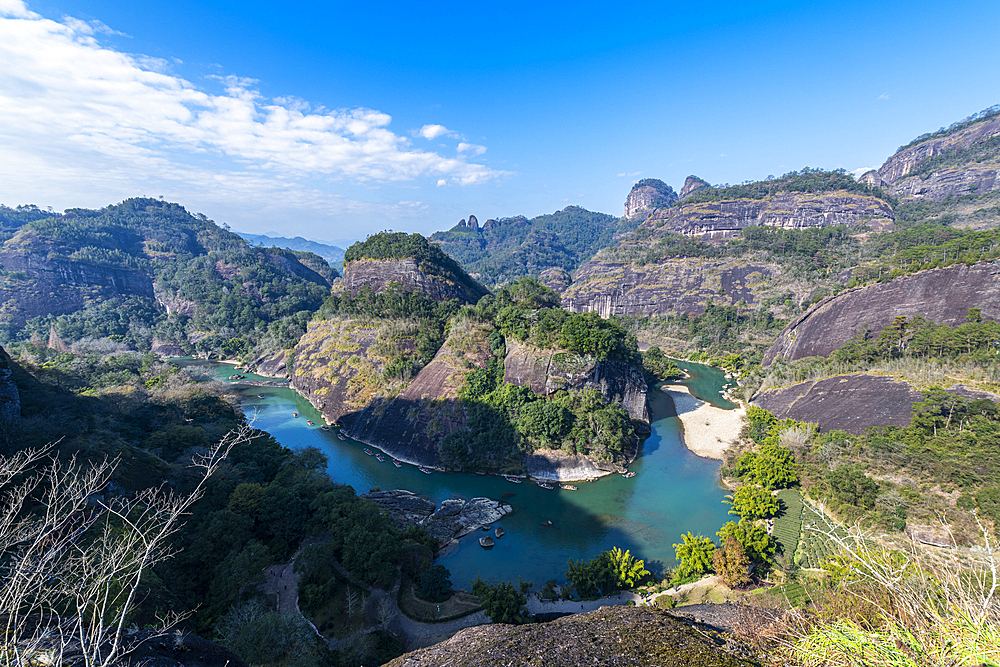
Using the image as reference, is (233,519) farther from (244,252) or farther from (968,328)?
(244,252)

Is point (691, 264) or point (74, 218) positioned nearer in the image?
point (691, 264)

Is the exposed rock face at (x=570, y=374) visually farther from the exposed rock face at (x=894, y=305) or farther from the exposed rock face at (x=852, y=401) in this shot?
the exposed rock face at (x=894, y=305)

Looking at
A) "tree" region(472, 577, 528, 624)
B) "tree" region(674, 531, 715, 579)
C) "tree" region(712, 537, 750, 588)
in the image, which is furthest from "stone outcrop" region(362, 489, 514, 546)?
"tree" region(712, 537, 750, 588)

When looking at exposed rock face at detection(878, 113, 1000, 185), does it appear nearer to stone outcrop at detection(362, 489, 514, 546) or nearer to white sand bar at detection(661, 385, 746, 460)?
white sand bar at detection(661, 385, 746, 460)

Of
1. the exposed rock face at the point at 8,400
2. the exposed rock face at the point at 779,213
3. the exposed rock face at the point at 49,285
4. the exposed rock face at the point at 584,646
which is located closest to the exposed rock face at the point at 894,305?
the exposed rock face at the point at 584,646

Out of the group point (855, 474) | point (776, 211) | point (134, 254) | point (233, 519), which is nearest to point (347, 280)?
point (233, 519)

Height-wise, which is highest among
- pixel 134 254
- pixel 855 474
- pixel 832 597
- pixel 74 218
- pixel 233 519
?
pixel 74 218
